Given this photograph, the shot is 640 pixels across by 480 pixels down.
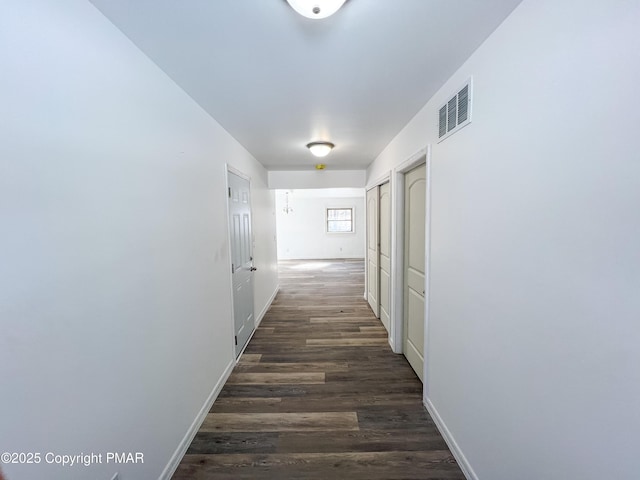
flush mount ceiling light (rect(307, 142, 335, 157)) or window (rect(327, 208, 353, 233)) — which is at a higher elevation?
flush mount ceiling light (rect(307, 142, 335, 157))

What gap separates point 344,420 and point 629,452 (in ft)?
5.22

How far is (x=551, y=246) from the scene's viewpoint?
0.91 meters

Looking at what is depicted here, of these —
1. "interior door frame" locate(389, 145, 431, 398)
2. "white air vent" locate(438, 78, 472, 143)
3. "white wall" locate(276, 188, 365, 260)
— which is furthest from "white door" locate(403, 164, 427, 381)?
"white wall" locate(276, 188, 365, 260)

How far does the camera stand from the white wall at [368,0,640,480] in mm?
700

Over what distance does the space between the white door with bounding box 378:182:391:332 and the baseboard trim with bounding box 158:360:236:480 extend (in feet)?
6.92

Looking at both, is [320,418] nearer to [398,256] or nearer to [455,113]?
[398,256]

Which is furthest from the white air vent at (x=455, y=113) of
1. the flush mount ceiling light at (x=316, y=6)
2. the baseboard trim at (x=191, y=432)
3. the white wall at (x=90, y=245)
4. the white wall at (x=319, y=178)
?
the white wall at (x=319, y=178)

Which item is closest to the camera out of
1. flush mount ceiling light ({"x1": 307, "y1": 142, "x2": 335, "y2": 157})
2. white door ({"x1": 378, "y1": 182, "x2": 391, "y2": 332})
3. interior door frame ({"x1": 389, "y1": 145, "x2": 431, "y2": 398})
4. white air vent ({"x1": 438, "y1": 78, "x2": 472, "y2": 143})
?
white air vent ({"x1": 438, "y1": 78, "x2": 472, "y2": 143})

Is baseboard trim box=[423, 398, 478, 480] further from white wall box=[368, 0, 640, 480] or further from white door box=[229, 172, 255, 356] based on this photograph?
white door box=[229, 172, 255, 356]

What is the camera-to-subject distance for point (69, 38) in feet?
3.00

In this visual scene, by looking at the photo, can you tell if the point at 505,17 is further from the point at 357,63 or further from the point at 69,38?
the point at 69,38

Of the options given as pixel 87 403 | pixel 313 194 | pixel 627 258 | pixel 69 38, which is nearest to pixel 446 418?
pixel 627 258

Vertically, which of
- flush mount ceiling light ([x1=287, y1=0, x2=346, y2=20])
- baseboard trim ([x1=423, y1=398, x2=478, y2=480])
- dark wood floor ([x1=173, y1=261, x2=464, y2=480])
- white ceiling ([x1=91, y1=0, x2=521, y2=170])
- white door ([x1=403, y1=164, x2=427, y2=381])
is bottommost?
dark wood floor ([x1=173, y1=261, x2=464, y2=480])

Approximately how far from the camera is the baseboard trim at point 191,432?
147 centimetres
